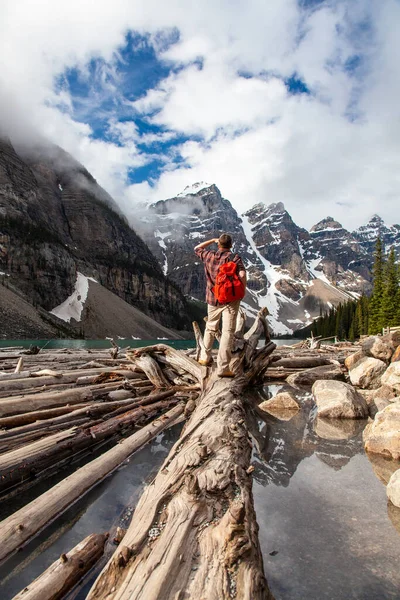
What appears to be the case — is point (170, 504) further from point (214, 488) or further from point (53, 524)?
point (53, 524)

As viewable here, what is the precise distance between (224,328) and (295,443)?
3069 mm

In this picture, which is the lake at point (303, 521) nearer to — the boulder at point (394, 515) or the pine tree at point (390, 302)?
the boulder at point (394, 515)

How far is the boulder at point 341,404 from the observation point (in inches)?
310

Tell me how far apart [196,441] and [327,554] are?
1793mm

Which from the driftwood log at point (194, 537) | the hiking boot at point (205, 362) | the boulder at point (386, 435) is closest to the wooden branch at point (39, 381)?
the hiking boot at point (205, 362)

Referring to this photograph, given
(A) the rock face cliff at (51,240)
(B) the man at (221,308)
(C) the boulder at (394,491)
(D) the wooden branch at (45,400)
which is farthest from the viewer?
(A) the rock face cliff at (51,240)

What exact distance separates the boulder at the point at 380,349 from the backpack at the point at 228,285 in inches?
354

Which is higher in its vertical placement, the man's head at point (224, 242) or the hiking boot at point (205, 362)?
the man's head at point (224, 242)

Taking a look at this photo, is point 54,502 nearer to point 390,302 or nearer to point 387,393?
point 387,393

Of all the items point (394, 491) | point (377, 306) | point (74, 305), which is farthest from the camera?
point (74, 305)

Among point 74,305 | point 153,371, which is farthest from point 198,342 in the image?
point 74,305

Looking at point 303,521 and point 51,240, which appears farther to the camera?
point 51,240

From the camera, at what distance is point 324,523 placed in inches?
133

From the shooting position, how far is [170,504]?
2809 mm
